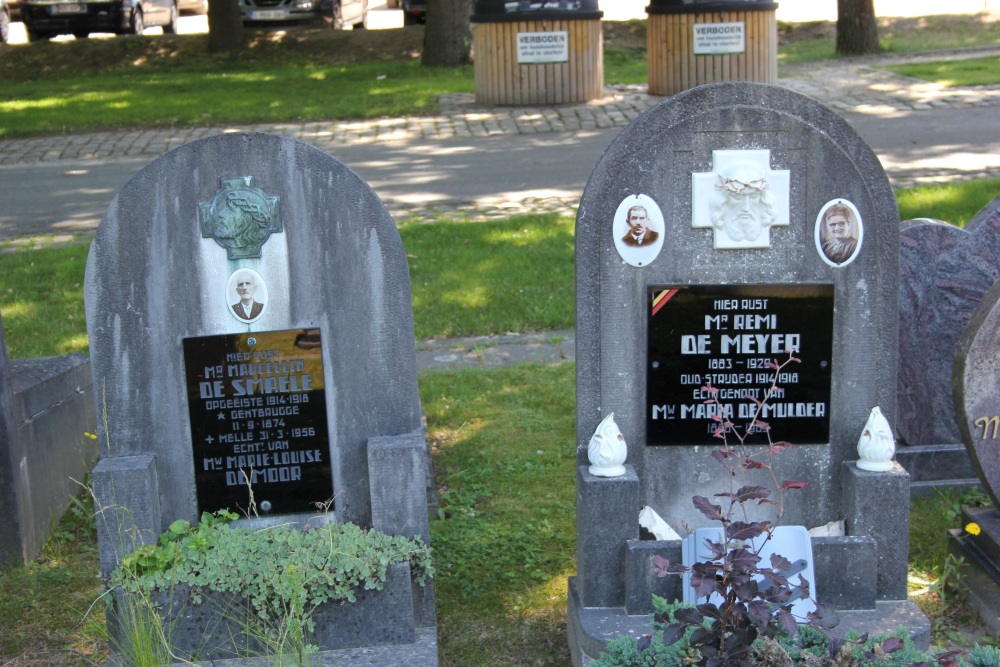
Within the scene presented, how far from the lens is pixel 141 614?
3.77 m

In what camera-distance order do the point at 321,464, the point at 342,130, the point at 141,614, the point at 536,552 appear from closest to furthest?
the point at 141,614 → the point at 321,464 → the point at 536,552 → the point at 342,130

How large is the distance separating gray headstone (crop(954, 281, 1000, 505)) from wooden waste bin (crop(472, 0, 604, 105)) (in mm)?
12158

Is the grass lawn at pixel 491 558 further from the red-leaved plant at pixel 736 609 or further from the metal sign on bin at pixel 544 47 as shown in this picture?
the metal sign on bin at pixel 544 47

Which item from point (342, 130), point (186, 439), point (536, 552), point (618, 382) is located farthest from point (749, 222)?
point (342, 130)

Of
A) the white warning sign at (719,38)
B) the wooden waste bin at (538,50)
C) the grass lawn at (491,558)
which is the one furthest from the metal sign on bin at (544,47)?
the grass lawn at (491,558)

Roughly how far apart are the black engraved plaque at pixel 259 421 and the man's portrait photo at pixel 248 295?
0.09 meters

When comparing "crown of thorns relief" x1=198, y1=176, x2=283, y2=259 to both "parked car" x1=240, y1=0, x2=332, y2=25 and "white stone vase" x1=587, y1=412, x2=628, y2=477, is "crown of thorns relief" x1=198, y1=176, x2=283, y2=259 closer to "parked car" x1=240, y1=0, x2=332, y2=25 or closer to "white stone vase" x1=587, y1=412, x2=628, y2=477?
"white stone vase" x1=587, y1=412, x2=628, y2=477

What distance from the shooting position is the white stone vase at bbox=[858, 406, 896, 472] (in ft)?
13.4

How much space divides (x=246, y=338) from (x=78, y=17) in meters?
23.5

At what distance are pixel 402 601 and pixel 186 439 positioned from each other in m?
1.07

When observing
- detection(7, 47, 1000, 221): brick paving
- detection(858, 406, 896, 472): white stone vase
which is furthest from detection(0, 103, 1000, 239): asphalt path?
detection(858, 406, 896, 472): white stone vase

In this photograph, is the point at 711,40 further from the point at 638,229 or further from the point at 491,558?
the point at 638,229

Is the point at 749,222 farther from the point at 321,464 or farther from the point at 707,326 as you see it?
the point at 321,464

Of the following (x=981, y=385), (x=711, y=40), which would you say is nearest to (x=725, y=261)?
(x=981, y=385)
